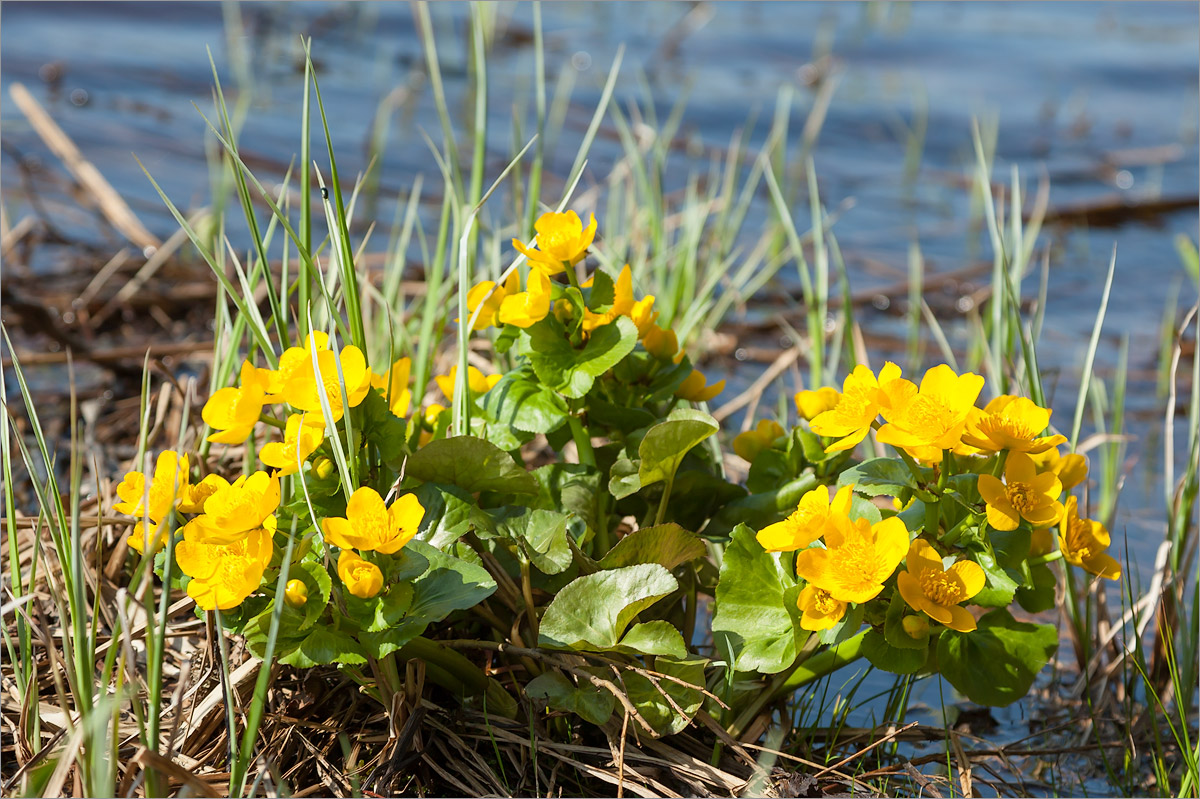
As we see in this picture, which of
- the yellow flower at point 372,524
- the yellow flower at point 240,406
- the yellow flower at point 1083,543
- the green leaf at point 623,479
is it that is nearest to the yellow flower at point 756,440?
the green leaf at point 623,479

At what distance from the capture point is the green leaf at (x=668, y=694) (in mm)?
1213

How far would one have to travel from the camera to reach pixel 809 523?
108 cm

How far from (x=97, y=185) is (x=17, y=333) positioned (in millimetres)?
1016

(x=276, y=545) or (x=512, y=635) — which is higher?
(x=276, y=545)

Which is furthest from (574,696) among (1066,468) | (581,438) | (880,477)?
(1066,468)

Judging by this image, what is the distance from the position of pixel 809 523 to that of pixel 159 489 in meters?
0.68

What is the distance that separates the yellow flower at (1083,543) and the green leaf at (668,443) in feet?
1.38

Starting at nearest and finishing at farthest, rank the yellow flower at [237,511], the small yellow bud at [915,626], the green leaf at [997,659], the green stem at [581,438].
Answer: the yellow flower at [237,511], the small yellow bud at [915,626], the green leaf at [997,659], the green stem at [581,438]

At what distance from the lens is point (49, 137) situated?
372 cm

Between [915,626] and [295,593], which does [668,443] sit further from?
[295,593]

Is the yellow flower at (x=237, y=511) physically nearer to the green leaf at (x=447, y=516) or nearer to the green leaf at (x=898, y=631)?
the green leaf at (x=447, y=516)

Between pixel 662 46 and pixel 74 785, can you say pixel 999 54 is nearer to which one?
pixel 662 46

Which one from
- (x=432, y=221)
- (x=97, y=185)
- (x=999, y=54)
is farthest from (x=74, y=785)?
(x=999, y=54)

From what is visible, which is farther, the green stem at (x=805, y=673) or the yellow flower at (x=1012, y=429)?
the green stem at (x=805, y=673)
